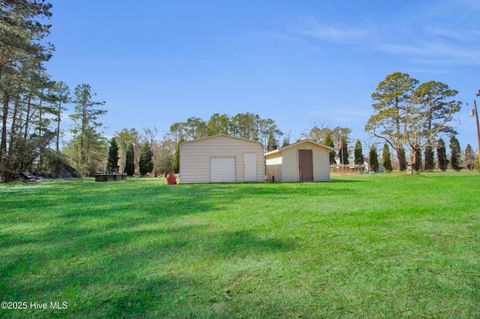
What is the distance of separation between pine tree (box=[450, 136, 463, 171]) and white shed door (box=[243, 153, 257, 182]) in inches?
984

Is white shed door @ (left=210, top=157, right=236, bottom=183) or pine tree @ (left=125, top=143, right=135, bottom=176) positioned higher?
pine tree @ (left=125, top=143, right=135, bottom=176)

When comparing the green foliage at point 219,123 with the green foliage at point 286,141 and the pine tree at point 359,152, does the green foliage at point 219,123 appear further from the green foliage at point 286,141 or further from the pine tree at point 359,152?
the pine tree at point 359,152

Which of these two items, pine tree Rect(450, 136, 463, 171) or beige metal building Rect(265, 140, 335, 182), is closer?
beige metal building Rect(265, 140, 335, 182)

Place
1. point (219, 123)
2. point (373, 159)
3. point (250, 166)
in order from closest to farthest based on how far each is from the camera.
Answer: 1. point (250, 166)
2. point (373, 159)
3. point (219, 123)

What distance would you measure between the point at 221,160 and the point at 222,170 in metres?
0.62

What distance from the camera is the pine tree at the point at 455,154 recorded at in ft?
95.8

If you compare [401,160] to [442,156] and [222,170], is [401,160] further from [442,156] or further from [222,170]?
[222,170]

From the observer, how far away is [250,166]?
17203mm

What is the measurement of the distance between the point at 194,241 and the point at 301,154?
49.6ft

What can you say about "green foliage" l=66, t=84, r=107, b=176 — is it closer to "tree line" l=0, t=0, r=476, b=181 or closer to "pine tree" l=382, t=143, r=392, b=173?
"tree line" l=0, t=0, r=476, b=181

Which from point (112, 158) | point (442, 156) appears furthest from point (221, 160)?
point (442, 156)

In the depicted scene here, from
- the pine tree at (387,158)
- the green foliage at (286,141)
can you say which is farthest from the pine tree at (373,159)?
the green foliage at (286,141)

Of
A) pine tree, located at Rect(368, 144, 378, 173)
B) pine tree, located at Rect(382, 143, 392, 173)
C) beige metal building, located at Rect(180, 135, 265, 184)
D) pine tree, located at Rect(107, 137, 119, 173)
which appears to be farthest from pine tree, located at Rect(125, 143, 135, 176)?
pine tree, located at Rect(382, 143, 392, 173)

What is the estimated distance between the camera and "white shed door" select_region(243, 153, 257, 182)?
17.1 m
